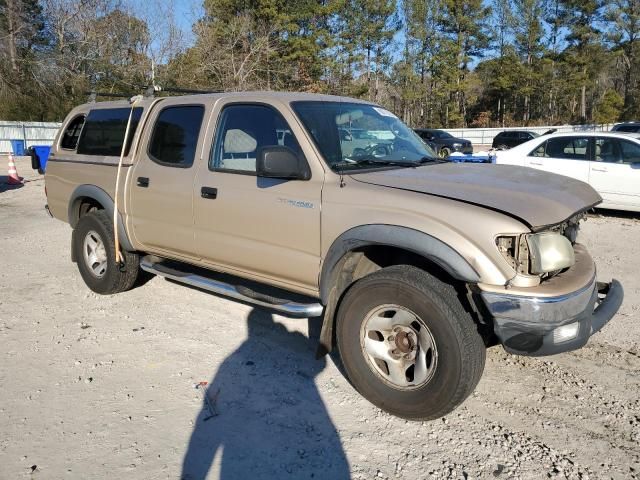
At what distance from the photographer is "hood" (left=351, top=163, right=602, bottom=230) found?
2955 millimetres

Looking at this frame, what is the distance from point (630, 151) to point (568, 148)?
1071 mm

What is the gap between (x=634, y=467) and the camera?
2.83 meters

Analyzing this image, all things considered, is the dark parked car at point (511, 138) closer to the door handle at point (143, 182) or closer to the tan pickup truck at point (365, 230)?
the tan pickup truck at point (365, 230)

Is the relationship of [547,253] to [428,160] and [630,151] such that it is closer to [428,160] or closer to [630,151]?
[428,160]

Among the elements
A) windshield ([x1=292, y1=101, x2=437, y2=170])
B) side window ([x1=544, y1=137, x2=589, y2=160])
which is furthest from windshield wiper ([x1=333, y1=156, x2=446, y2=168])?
side window ([x1=544, y1=137, x2=589, y2=160])

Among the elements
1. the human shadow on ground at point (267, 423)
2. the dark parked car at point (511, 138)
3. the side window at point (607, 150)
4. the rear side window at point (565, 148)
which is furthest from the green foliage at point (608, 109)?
the human shadow on ground at point (267, 423)

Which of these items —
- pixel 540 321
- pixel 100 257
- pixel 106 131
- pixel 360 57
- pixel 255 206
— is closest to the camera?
pixel 540 321

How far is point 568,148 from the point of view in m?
10.2

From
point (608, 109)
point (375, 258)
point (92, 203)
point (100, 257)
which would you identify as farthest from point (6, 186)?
point (608, 109)

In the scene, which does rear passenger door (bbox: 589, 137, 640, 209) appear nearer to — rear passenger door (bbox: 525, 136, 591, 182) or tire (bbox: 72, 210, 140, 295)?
rear passenger door (bbox: 525, 136, 591, 182)

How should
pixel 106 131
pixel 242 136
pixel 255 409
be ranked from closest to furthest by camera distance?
pixel 255 409 < pixel 242 136 < pixel 106 131

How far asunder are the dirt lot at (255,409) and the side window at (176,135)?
4.84ft

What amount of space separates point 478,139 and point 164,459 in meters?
47.1

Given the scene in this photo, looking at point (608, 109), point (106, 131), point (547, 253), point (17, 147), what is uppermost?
point (608, 109)
